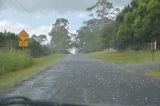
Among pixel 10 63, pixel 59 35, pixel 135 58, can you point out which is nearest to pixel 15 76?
pixel 10 63

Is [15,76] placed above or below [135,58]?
below

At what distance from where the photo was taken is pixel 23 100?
594 cm

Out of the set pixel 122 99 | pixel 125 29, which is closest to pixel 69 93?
pixel 122 99

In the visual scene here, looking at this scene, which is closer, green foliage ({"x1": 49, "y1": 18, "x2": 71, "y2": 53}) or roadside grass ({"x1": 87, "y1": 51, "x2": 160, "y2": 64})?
roadside grass ({"x1": 87, "y1": 51, "x2": 160, "y2": 64})

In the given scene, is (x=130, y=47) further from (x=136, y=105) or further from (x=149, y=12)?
(x=136, y=105)

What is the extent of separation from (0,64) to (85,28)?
544 feet

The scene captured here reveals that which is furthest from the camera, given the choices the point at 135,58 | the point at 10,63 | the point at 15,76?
the point at 135,58

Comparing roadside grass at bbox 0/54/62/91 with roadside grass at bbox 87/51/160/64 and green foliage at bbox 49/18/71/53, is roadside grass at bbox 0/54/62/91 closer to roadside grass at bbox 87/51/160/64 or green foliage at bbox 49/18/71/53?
roadside grass at bbox 87/51/160/64

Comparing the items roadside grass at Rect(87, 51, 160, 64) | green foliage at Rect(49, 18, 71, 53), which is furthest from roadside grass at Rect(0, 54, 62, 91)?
green foliage at Rect(49, 18, 71, 53)

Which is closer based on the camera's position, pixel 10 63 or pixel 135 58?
pixel 10 63

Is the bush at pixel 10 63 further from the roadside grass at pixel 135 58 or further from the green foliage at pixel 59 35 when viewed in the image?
the green foliage at pixel 59 35

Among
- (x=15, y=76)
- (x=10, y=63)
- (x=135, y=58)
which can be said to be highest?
(x=10, y=63)

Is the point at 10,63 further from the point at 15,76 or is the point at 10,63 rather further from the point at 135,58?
the point at 135,58

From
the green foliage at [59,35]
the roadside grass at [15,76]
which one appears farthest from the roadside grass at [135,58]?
the green foliage at [59,35]
